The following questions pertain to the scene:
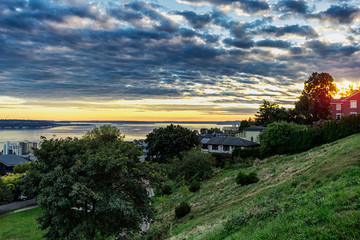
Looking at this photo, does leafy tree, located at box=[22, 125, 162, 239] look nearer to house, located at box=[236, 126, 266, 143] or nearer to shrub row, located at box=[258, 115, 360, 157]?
shrub row, located at box=[258, 115, 360, 157]

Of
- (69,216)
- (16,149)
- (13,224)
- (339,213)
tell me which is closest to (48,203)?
(69,216)

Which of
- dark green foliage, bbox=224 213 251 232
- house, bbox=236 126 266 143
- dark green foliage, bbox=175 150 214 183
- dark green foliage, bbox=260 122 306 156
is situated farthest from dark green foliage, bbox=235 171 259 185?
house, bbox=236 126 266 143

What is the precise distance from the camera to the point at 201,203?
24359mm

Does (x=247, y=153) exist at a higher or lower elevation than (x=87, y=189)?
lower

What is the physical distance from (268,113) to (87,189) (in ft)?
236

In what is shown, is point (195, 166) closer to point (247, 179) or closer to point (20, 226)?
point (247, 179)

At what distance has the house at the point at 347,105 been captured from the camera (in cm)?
4700

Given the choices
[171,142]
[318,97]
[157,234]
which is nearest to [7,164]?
[171,142]

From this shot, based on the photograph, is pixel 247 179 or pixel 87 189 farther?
pixel 247 179

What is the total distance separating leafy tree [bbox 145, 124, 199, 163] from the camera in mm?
55312

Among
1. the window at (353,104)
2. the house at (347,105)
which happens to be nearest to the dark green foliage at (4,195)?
the house at (347,105)

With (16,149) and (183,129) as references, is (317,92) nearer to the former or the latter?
(183,129)

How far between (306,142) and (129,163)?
29.4 m

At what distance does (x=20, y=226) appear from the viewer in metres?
27.4
